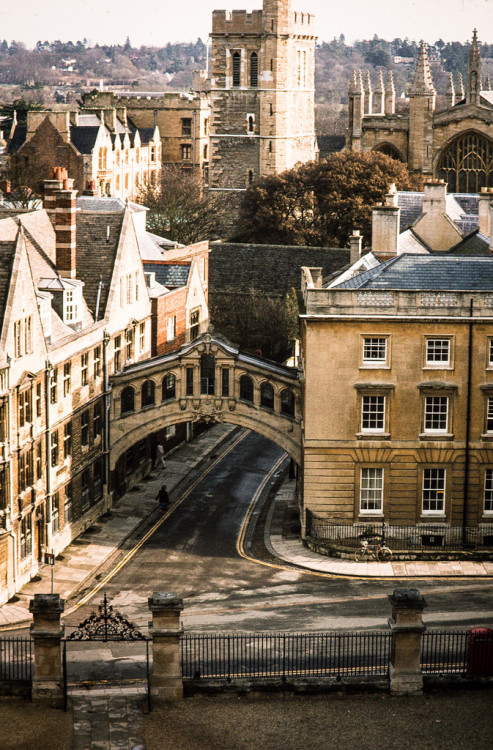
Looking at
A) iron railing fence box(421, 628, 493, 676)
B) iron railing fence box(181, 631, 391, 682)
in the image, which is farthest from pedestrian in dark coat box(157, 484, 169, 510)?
iron railing fence box(421, 628, 493, 676)

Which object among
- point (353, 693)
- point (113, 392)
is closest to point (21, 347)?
point (113, 392)

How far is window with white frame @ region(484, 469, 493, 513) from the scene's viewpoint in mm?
50969

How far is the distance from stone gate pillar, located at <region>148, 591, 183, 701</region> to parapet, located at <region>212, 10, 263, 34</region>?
110m

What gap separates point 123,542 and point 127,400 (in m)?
7.32

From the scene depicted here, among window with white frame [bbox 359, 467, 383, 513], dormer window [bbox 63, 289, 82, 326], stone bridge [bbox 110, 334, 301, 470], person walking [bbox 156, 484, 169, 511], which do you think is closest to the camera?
window with white frame [bbox 359, 467, 383, 513]

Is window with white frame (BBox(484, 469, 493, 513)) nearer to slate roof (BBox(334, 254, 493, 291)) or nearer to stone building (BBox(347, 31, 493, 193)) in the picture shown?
slate roof (BBox(334, 254, 493, 291))

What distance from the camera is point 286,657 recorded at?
37.3m

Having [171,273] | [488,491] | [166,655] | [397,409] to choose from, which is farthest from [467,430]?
[171,273]

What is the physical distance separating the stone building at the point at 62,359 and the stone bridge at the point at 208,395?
2.28ft

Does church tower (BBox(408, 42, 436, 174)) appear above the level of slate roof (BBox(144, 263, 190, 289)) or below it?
above

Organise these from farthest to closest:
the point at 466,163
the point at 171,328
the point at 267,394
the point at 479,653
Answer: the point at 466,163 < the point at 267,394 < the point at 171,328 < the point at 479,653

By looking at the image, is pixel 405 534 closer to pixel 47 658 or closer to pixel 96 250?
pixel 96 250

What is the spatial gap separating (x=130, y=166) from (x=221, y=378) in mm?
96059

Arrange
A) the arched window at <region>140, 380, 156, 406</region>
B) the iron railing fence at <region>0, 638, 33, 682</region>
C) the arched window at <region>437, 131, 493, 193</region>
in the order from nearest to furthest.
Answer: the iron railing fence at <region>0, 638, 33, 682</region> < the arched window at <region>140, 380, 156, 406</region> < the arched window at <region>437, 131, 493, 193</region>
